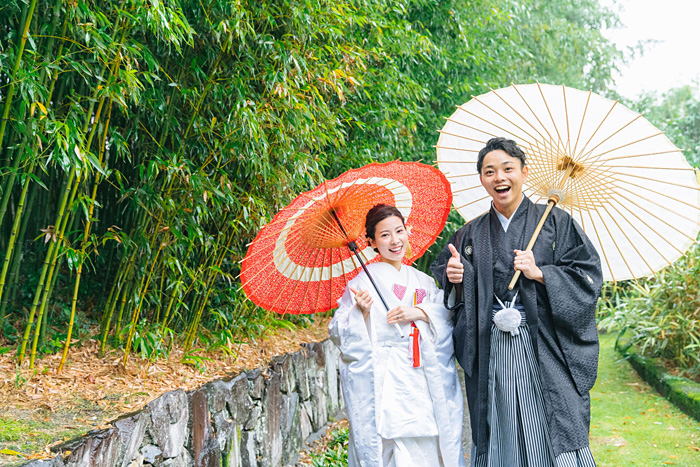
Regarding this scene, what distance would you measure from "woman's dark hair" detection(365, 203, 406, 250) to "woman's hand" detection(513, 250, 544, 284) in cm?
65

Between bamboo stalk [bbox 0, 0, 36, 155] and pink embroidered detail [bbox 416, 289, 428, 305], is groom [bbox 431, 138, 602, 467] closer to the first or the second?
pink embroidered detail [bbox 416, 289, 428, 305]

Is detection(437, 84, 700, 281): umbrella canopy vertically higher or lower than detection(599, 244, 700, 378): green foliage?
higher

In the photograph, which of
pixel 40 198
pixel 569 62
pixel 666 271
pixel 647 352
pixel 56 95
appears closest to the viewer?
pixel 56 95

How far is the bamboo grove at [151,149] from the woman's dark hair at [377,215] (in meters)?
1.01

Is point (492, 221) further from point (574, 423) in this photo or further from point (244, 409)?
point (244, 409)

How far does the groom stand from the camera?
2316 millimetres

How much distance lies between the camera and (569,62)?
1043 cm

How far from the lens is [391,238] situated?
9.07 ft

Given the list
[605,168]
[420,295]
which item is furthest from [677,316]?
[420,295]

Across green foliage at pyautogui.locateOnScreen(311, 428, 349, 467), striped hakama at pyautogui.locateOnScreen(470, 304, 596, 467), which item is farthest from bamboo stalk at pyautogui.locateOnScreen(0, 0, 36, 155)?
green foliage at pyautogui.locateOnScreen(311, 428, 349, 467)

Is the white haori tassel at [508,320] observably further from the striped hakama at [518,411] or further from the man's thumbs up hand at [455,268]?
the man's thumbs up hand at [455,268]

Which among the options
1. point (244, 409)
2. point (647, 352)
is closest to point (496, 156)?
point (244, 409)

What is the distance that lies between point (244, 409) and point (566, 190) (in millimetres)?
2482

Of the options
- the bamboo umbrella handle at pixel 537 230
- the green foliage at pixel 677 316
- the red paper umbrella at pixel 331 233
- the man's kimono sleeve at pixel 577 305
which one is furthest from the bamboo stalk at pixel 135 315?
the green foliage at pixel 677 316
